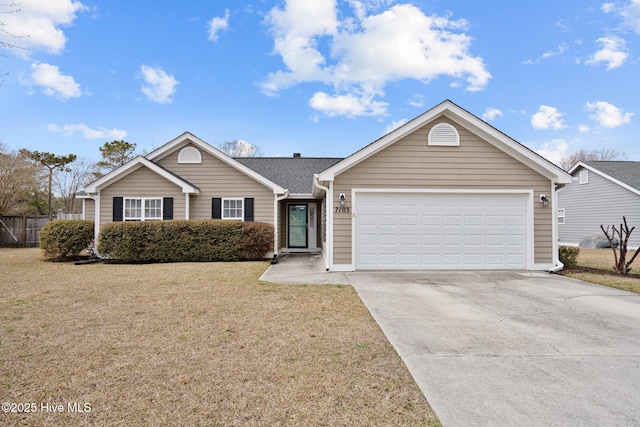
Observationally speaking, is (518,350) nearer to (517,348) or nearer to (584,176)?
(517,348)

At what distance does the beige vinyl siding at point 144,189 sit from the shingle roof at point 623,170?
22.0m

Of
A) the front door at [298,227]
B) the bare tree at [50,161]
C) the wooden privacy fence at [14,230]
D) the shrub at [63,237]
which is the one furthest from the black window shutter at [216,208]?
the bare tree at [50,161]

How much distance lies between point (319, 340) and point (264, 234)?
822 cm

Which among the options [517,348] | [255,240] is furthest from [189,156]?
[517,348]

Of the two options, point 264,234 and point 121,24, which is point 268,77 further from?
point 264,234

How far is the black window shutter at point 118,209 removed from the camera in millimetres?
12141

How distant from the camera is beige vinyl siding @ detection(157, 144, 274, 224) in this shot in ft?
42.0

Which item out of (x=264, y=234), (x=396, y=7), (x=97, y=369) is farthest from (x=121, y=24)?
(x=97, y=369)

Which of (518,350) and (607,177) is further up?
(607,177)

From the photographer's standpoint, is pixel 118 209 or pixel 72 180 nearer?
pixel 118 209

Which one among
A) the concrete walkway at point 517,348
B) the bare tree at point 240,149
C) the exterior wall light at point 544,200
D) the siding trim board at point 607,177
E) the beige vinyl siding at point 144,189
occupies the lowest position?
the concrete walkway at point 517,348

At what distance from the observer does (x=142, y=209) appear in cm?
1226

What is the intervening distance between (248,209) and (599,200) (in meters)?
19.7

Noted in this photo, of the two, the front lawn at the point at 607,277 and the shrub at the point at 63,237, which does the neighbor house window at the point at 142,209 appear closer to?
the shrub at the point at 63,237
